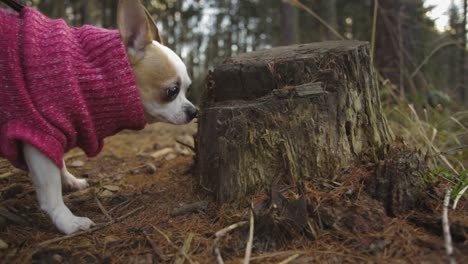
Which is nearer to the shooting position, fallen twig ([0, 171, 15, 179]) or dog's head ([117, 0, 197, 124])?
dog's head ([117, 0, 197, 124])

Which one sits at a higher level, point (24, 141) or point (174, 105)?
point (174, 105)

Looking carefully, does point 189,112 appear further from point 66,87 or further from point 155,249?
point 155,249

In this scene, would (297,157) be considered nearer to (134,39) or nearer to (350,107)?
(350,107)

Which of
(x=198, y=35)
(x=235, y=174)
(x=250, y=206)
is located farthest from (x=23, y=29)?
(x=198, y=35)

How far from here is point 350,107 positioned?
84.4 inches

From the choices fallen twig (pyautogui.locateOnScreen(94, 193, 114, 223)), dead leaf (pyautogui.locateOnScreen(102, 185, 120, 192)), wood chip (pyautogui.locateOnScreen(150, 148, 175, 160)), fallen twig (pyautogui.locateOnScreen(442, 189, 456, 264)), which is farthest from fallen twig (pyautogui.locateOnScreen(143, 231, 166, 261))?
wood chip (pyautogui.locateOnScreen(150, 148, 175, 160))

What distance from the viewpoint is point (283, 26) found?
905 cm

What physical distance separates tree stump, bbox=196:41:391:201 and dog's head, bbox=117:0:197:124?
0.75 feet

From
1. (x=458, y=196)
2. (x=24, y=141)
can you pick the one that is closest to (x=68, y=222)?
(x=24, y=141)

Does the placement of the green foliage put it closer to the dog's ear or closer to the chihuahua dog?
the chihuahua dog

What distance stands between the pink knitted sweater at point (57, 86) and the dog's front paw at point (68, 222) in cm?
30

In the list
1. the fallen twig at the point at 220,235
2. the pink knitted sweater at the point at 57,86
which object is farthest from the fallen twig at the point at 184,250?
the pink knitted sweater at the point at 57,86

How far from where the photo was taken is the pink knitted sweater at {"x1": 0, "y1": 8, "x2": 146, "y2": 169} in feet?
5.83

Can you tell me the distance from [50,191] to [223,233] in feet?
3.14
